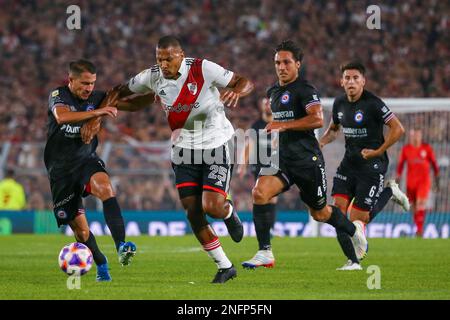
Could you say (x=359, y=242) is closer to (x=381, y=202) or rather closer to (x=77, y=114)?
(x=381, y=202)

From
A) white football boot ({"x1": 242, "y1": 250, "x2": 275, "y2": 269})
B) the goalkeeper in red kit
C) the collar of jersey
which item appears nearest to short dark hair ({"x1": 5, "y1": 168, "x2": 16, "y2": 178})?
the goalkeeper in red kit

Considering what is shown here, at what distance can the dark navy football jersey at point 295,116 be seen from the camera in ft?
34.3

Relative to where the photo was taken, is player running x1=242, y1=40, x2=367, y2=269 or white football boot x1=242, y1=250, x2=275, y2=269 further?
white football boot x1=242, y1=250, x2=275, y2=269

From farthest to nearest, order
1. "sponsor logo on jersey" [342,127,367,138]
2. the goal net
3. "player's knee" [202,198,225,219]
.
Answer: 1. the goal net
2. "sponsor logo on jersey" [342,127,367,138]
3. "player's knee" [202,198,225,219]

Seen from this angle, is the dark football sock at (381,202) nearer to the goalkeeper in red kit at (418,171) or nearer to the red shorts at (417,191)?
the goalkeeper in red kit at (418,171)

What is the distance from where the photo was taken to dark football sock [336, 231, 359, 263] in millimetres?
10797

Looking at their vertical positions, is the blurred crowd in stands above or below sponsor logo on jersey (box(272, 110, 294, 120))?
above

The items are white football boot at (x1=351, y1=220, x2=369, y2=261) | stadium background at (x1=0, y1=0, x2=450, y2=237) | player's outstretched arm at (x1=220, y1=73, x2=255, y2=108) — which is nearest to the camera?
player's outstretched arm at (x1=220, y1=73, x2=255, y2=108)

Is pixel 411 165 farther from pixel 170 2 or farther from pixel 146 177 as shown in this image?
pixel 170 2

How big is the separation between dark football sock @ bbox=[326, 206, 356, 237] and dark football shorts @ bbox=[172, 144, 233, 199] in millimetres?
1769

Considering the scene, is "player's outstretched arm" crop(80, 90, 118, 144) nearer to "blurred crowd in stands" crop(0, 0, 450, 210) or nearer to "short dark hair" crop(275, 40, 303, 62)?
"short dark hair" crop(275, 40, 303, 62)

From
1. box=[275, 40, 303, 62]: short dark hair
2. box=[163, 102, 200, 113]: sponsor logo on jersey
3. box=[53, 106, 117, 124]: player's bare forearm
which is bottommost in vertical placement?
box=[53, 106, 117, 124]: player's bare forearm

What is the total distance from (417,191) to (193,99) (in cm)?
1084

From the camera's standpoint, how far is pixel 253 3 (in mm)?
29562
